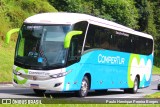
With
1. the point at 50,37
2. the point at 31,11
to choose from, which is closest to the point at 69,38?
the point at 50,37

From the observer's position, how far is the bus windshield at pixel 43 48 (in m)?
18.9

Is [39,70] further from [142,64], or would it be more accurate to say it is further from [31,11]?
[31,11]

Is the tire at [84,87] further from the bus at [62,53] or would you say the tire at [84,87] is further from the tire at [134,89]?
the tire at [134,89]

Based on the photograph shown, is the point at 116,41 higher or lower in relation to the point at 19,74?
higher

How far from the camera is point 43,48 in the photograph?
62.3 ft

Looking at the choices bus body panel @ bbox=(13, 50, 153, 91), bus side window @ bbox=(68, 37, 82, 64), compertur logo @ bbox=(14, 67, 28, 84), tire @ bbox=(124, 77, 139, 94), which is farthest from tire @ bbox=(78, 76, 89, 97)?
tire @ bbox=(124, 77, 139, 94)

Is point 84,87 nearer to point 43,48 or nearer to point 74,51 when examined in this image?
point 74,51

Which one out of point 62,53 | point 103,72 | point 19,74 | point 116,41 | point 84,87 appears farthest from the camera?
point 116,41

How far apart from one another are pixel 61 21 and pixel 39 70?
2.24m

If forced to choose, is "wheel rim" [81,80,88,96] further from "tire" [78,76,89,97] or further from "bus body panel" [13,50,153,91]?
"bus body panel" [13,50,153,91]

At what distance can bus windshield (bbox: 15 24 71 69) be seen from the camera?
1889 cm

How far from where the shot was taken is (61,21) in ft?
64.0

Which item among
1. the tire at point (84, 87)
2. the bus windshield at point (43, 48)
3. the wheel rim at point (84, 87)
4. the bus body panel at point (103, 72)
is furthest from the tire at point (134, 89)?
the bus windshield at point (43, 48)

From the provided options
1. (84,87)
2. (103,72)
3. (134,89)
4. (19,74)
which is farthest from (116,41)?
(19,74)
